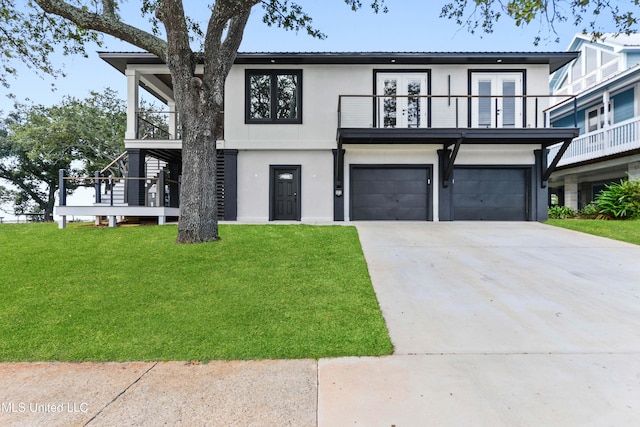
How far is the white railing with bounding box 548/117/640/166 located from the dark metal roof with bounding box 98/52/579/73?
3.35 m

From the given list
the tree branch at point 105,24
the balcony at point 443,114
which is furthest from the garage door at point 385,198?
the tree branch at point 105,24

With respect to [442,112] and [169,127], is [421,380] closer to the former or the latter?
[442,112]

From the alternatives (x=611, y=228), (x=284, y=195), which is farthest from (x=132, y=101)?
(x=611, y=228)

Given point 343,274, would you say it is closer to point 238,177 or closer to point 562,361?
point 562,361

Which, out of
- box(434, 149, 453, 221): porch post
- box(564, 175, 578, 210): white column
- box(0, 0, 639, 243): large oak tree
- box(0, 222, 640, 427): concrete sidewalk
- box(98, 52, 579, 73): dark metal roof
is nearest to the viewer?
box(0, 222, 640, 427): concrete sidewalk

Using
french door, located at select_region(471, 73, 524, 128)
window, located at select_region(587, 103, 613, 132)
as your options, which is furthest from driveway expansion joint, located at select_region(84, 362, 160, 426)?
window, located at select_region(587, 103, 613, 132)

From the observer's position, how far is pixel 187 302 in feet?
13.4

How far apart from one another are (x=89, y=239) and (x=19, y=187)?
1092 inches

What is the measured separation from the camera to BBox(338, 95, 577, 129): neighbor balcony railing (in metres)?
11.2

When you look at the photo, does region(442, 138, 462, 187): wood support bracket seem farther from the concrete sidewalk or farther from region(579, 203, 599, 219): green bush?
the concrete sidewalk

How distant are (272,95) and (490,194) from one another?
8.43 metres

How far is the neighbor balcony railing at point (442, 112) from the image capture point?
A: 11211 mm

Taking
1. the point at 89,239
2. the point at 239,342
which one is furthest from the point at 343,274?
the point at 89,239

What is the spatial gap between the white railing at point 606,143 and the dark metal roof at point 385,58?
3349 mm
